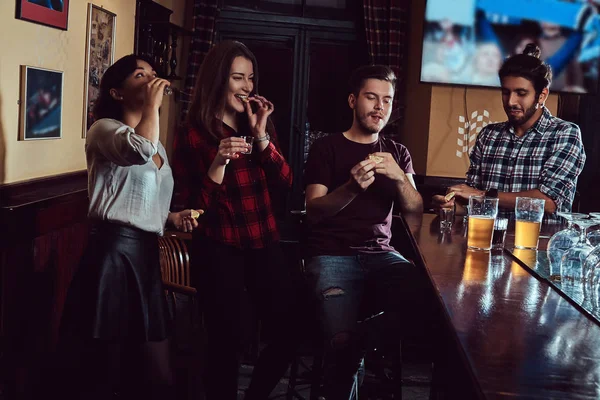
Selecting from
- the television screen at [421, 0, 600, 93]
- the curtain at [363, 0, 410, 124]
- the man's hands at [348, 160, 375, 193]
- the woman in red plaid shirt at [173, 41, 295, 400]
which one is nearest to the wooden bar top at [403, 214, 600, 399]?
the man's hands at [348, 160, 375, 193]

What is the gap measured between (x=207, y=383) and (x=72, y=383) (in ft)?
2.12

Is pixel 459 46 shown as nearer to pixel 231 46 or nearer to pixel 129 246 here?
pixel 231 46

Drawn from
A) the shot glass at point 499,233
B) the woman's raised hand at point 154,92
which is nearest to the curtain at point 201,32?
the woman's raised hand at point 154,92

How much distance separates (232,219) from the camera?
2.68 meters

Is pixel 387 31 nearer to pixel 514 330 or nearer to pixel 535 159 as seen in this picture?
pixel 535 159

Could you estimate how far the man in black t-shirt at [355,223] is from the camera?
2441mm

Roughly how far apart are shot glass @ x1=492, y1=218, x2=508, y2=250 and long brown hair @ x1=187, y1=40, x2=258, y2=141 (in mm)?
1032

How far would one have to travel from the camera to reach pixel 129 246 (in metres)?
2.65

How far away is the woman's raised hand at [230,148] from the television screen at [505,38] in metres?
3.61

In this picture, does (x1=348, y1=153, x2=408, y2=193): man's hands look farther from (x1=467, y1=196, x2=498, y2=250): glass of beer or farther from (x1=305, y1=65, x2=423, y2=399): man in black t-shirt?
(x1=467, y1=196, x2=498, y2=250): glass of beer

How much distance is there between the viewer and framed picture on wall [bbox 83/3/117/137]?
436cm

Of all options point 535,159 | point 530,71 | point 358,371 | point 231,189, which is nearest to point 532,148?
point 535,159

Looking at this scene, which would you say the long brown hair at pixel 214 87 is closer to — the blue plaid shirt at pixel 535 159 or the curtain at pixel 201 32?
the blue plaid shirt at pixel 535 159

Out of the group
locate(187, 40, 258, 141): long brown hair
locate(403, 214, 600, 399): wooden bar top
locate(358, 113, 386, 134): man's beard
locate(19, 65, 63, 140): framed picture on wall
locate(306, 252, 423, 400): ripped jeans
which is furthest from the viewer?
locate(19, 65, 63, 140): framed picture on wall
